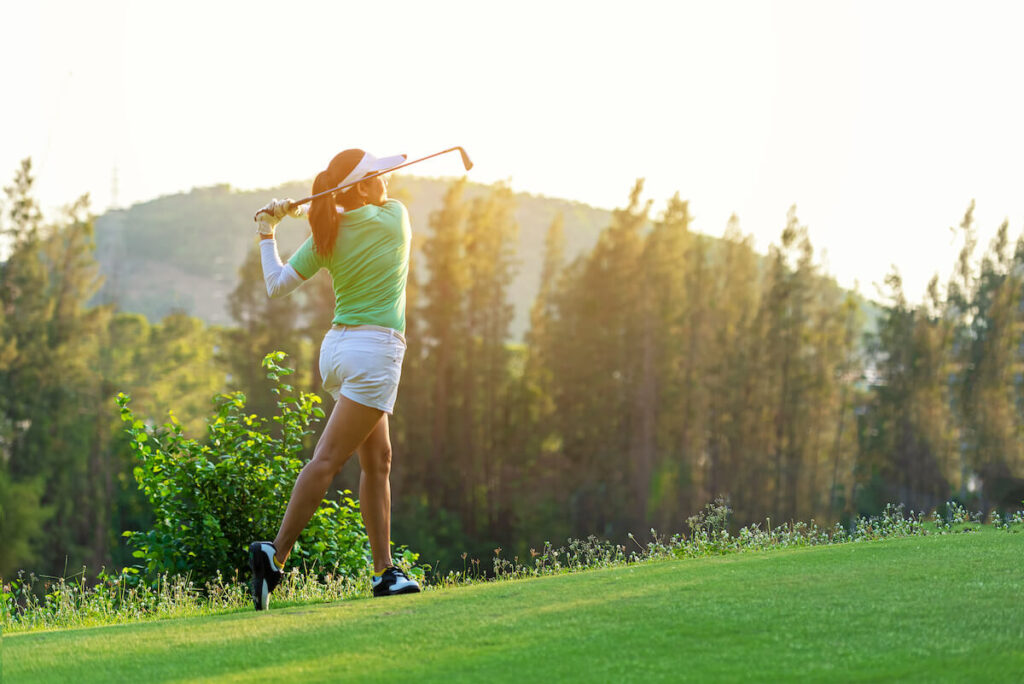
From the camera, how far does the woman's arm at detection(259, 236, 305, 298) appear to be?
488 cm

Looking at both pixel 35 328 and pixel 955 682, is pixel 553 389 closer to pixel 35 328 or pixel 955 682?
pixel 35 328

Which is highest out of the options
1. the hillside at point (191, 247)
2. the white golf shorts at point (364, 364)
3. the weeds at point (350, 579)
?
the hillside at point (191, 247)

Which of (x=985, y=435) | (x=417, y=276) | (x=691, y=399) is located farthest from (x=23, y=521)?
(x=985, y=435)

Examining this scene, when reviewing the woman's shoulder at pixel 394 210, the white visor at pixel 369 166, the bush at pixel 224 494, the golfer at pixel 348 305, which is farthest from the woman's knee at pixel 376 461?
the bush at pixel 224 494

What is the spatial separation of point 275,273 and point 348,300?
0.37 metres

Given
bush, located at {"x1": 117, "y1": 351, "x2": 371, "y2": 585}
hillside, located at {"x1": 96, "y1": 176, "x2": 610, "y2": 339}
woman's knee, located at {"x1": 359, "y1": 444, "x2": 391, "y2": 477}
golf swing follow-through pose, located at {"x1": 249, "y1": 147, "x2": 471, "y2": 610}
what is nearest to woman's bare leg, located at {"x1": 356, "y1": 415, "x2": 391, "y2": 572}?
woman's knee, located at {"x1": 359, "y1": 444, "x2": 391, "y2": 477}

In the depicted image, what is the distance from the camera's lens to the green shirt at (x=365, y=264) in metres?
4.89

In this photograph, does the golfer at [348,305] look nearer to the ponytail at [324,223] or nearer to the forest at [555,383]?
the ponytail at [324,223]

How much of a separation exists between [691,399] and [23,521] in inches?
1057

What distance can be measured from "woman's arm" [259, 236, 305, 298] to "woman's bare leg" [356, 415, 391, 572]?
790 mm

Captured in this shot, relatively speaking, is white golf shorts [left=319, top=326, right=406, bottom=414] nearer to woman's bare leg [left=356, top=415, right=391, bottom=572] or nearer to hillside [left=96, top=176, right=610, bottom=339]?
woman's bare leg [left=356, top=415, right=391, bottom=572]

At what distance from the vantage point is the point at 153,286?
136 m

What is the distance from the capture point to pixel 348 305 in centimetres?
492

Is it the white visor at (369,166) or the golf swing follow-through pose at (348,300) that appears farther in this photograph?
the white visor at (369,166)
